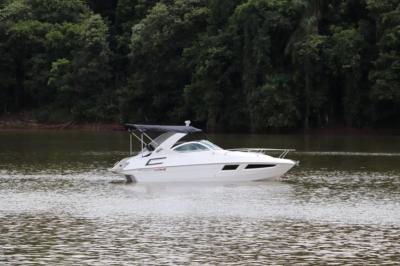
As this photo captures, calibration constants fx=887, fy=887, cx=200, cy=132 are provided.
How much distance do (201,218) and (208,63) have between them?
62.8 meters

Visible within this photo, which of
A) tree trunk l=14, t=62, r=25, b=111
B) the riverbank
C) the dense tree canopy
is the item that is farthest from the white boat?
tree trunk l=14, t=62, r=25, b=111

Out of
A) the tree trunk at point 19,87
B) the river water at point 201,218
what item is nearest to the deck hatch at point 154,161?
the river water at point 201,218

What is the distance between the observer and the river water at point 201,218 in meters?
23.2

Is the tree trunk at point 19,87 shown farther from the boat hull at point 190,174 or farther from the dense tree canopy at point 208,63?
the boat hull at point 190,174

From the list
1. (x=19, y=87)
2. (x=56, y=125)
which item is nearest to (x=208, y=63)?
(x=56, y=125)

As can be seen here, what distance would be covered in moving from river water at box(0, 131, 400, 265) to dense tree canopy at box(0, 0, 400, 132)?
36.3 m

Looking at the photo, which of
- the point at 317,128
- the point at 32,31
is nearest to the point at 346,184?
the point at 317,128

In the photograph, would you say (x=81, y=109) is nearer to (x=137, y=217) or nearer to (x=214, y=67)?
(x=214, y=67)

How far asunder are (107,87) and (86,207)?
77787 mm

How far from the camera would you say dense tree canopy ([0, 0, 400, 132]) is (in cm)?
8544

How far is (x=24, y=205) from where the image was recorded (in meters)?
32.7

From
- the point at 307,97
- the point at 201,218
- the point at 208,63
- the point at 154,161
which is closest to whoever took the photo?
the point at 201,218

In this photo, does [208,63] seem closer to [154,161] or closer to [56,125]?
[56,125]

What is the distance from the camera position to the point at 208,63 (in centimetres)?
9144
